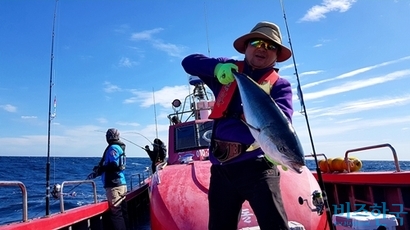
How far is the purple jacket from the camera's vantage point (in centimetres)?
259

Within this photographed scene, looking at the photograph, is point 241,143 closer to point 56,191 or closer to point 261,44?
point 261,44

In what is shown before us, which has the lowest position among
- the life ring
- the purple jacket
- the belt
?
the life ring

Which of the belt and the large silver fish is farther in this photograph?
the belt

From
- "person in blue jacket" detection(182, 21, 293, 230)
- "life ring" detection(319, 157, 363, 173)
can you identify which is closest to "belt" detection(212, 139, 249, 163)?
"person in blue jacket" detection(182, 21, 293, 230)

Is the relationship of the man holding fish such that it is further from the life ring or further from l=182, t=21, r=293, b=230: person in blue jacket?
the life ring

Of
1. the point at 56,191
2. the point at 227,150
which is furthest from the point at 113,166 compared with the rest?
the point at 227,150

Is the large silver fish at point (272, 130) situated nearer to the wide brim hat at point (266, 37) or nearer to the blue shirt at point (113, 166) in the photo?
the wide brim hat at point (266, 37)

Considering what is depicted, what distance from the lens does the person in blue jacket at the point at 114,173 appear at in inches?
264

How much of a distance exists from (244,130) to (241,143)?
0.37 ft

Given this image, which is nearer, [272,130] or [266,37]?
[272,130]

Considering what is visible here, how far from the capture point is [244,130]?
260 centimetres

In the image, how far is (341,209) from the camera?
6707 millimetres

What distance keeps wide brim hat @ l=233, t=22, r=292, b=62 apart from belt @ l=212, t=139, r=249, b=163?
943 mm

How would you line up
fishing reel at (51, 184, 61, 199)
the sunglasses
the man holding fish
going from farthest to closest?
fishing reel at (51, 184, 61, 199), the sunglasses, the man holding fish
